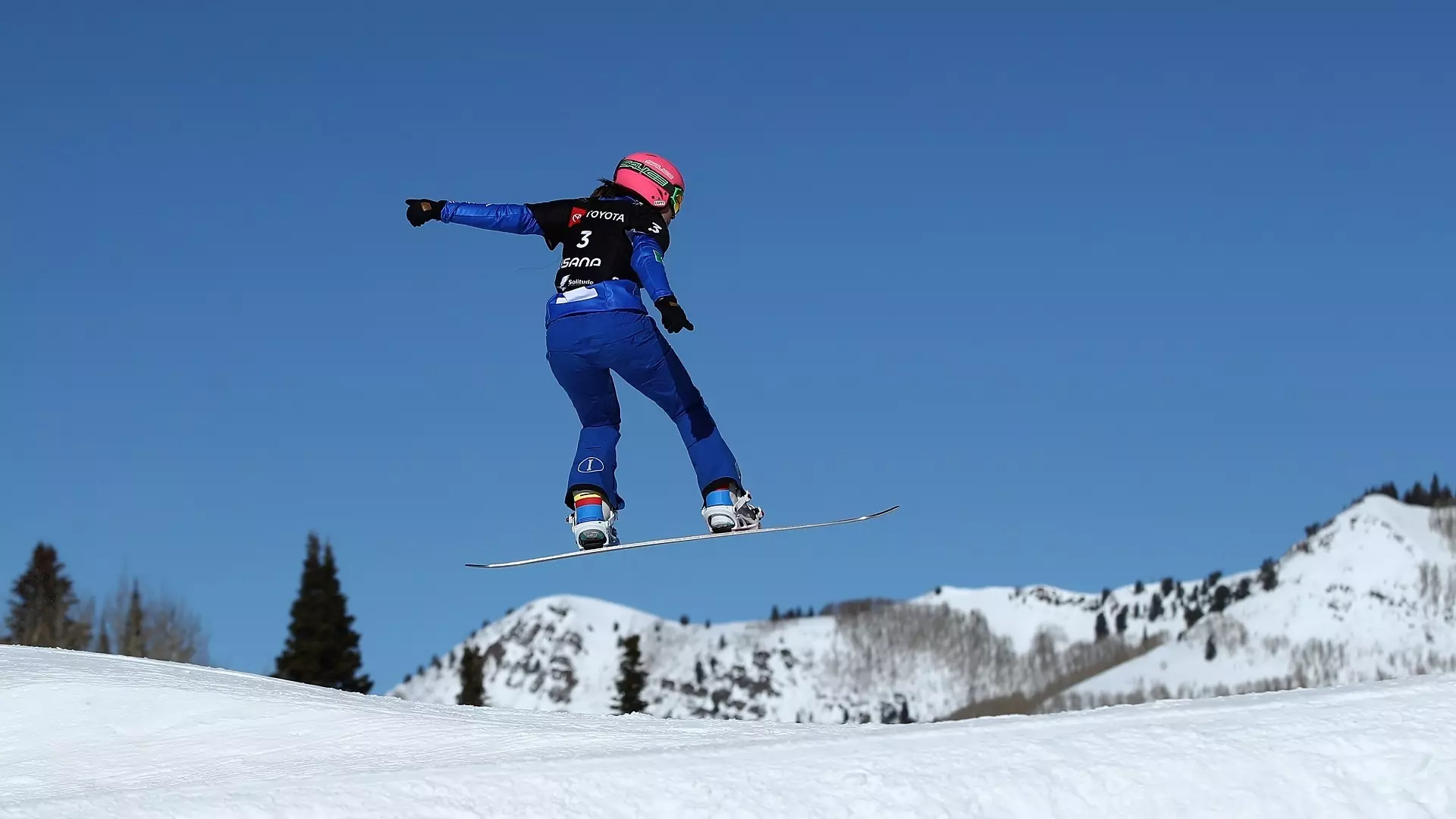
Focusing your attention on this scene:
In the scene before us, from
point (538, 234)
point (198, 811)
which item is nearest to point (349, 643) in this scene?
point (538, 234)

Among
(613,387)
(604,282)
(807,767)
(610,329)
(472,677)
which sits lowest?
(807,767)

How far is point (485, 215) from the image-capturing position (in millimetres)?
13609

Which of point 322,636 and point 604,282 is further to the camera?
point 322,636

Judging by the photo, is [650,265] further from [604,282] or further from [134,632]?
[134,632]

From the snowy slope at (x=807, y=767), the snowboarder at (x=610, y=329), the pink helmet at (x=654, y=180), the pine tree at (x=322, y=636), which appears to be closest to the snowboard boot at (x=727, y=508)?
the snowboarder at (x=610, y=329)

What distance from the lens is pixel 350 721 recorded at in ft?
34.5

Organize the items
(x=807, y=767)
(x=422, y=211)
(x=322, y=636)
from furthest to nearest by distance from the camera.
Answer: (x=322, y=636) → (x=422, y=211) → (x=807, y=767)

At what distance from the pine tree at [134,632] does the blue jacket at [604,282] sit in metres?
66.4

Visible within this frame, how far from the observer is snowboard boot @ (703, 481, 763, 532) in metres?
13.2

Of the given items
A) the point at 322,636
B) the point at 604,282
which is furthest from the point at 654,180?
the point at 322,636

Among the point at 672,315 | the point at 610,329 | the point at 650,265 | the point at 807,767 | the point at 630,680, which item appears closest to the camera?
the point at 807,767

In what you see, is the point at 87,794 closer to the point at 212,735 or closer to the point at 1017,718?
the point at 212,735

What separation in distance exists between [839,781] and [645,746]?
1.52m

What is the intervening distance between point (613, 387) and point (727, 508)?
1375 millimetres
